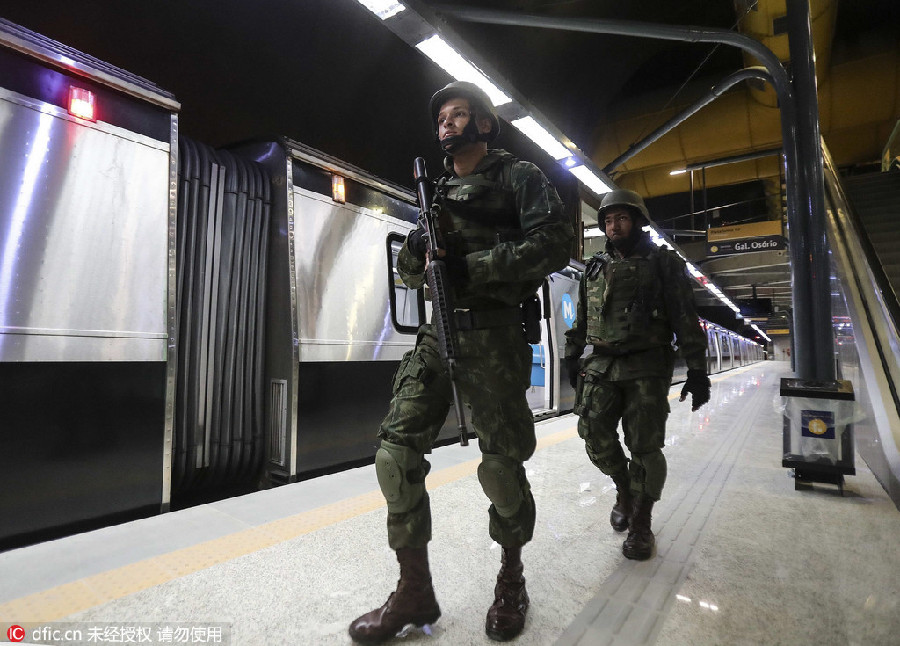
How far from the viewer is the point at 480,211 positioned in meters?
1.49

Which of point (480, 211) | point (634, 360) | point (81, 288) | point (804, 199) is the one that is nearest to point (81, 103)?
point (81, 288)

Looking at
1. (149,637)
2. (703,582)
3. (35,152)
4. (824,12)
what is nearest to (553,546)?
(703,582)

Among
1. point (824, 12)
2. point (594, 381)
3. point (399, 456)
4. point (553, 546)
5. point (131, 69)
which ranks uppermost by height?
point (824, 12)

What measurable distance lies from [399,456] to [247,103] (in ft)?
12.7

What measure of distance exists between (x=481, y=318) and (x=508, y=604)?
0.89 meters

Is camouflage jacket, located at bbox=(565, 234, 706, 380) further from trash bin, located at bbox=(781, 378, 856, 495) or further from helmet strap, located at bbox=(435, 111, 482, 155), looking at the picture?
trash bin, located at bbox=(781, 378, 856, 495)

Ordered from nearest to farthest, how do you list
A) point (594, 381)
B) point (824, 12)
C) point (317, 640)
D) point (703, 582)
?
1. point (317, 640)
2. point (703, 582)
3. point (594, 381)
4. point (824, 12)

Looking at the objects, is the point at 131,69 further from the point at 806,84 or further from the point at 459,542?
the point at 806,84

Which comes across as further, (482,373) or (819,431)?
(819,431)

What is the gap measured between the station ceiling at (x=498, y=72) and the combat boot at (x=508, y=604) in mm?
2984

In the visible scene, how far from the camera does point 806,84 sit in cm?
364

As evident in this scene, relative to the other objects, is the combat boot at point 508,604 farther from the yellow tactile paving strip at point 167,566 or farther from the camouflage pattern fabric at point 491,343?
the yellow tactile paving strip at point 167,566

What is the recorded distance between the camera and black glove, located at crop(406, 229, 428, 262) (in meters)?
1.46

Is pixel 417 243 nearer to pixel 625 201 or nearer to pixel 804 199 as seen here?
pixel 625 201
